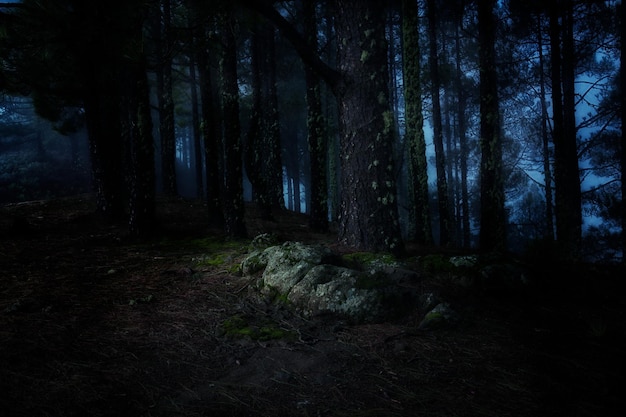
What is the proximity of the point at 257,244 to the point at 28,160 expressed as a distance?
34296 mm

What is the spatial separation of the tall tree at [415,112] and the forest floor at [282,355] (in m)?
7.37

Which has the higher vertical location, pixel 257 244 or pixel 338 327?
pixel 257 244

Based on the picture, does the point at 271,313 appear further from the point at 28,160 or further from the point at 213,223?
the point at 28,160

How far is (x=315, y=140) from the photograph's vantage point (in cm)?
1015

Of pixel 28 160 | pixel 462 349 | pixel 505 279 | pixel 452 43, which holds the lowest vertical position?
pixel 462 349

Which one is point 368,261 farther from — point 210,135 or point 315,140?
point 315,140

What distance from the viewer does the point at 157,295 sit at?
4055 millimetres

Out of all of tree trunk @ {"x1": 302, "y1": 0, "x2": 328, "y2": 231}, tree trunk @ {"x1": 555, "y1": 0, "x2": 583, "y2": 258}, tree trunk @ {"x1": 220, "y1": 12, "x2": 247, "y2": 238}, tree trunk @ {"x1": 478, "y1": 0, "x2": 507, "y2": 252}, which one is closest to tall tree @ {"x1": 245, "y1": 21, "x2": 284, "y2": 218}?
tree trunk @ {"x1": 302, "y1": 0, "x2": 328, "y2": 231}

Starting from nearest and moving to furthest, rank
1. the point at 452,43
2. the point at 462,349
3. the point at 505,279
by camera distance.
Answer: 1. the point at 462,349
2. the point at 505,279
3. the point at 452,43

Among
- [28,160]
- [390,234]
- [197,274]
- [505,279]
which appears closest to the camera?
[505,279]

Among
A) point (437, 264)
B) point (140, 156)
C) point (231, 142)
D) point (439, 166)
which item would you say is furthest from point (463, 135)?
point (437, 264)

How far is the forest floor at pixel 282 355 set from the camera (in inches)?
81.8

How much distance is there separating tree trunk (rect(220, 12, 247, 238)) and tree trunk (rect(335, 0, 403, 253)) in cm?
321

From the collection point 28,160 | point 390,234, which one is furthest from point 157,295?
point 28,160
